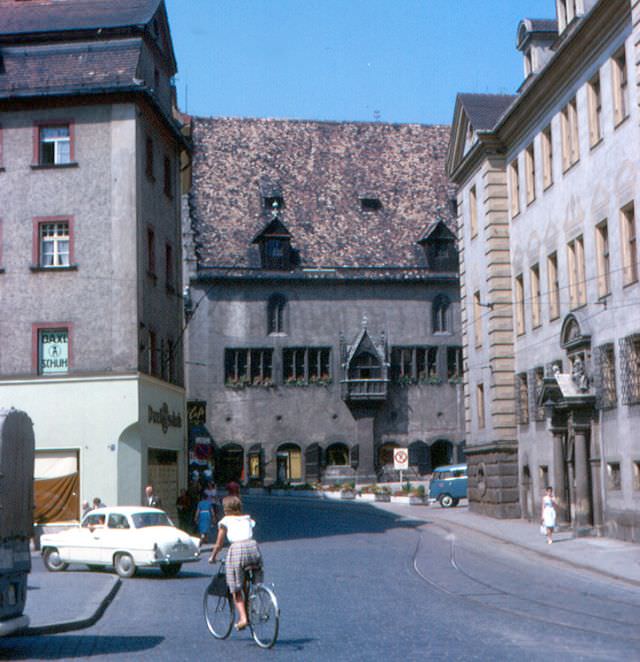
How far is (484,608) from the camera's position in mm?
17562

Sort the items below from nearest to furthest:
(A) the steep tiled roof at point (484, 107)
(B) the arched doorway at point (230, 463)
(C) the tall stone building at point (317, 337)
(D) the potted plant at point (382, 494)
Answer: (A) the steep tiled roof at point (484, 107) < (D) the potted plant at point (382, 494) < (B) the arched doorway at point (230, 463) < (C) the tall stone building at point (317, 337)

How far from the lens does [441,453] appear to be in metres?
72.3

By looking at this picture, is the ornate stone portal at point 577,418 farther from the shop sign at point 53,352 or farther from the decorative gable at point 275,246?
the decorative gable at point 275,246

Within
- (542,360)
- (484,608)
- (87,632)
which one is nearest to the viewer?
(87,632)

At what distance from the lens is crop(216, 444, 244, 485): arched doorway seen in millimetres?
70188

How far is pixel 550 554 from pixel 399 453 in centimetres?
2564

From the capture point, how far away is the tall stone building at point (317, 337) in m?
70.8

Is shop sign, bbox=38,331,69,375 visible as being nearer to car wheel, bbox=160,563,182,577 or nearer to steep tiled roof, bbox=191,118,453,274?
car wheel, bbox=160,563,182,577

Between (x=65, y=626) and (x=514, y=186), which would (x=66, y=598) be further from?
(x=514, y=186)

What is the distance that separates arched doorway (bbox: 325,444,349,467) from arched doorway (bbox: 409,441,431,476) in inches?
146

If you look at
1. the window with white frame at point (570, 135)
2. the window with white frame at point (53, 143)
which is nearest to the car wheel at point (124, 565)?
the window with white frame at point (53, 143)

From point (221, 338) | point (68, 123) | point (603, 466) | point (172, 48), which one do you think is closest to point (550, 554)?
point (603, 466)

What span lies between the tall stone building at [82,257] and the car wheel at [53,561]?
24.8 ft

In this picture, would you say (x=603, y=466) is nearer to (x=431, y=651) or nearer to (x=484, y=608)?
(x=484, y=608)
